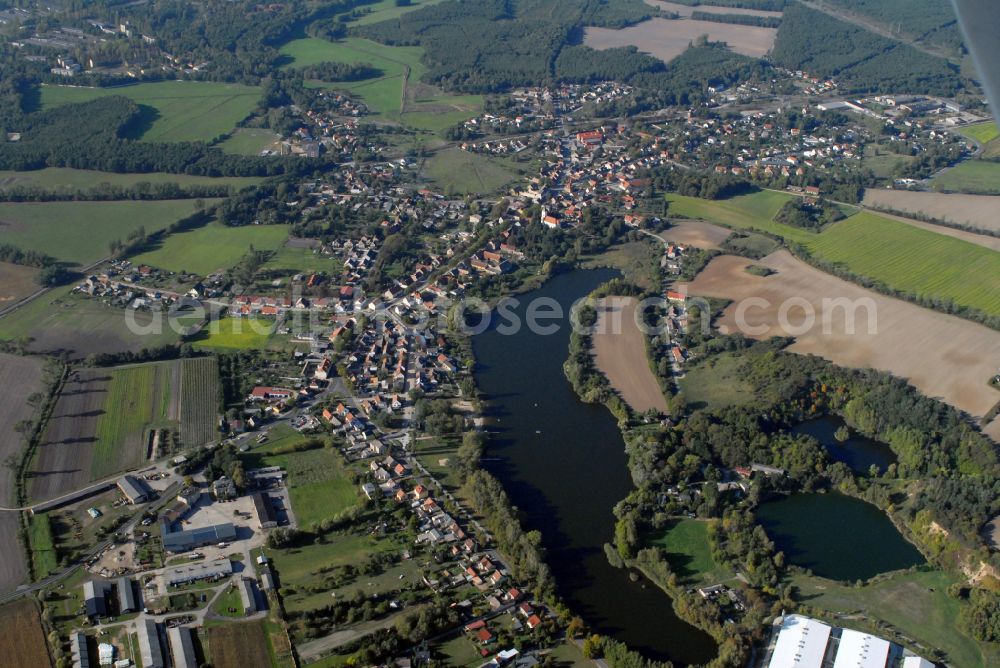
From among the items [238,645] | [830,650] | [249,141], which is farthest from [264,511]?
[249,141]

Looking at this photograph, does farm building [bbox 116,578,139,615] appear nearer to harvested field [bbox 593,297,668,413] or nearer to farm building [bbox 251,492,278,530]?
farm building [bbox 251,492,278,530]

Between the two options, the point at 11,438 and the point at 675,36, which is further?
the point at 675,36

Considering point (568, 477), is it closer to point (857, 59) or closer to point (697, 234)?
point (697, 234)

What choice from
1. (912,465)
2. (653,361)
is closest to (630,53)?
(653,361)

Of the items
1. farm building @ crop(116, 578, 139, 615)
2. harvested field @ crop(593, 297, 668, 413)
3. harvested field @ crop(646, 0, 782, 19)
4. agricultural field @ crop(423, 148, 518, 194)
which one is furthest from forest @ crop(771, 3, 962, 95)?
farm building @ crop(116, 578, 139, 615)

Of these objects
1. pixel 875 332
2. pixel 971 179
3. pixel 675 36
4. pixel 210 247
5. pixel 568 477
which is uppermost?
pixel 675 36

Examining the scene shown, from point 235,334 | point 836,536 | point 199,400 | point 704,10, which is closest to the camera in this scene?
point 836,536

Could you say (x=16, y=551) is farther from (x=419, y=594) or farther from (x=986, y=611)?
(x=986, y=611)
